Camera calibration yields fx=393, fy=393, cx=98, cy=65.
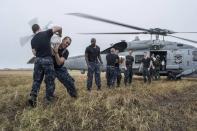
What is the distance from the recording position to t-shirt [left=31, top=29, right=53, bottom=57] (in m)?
9.60

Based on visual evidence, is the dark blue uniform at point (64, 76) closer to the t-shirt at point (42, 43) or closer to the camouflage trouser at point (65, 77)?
the camouflage trouser at point (65, 77)

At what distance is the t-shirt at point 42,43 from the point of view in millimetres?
9599

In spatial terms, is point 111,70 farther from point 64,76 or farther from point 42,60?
point 42,60

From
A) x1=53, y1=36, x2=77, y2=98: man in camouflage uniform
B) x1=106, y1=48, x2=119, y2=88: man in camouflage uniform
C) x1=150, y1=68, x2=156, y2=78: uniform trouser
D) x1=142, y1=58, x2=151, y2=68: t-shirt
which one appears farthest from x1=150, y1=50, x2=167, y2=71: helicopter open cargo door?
x1=53, y1=36, x2=77, y2=98: man in camouflage uniform

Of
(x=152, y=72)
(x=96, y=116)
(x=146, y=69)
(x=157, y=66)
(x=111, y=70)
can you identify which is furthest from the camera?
(x=157, y=66)

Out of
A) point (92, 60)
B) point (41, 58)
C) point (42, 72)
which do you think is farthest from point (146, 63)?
point (41, 58)

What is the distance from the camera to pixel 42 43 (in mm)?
9656

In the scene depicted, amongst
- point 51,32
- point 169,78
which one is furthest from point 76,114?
point 169,78

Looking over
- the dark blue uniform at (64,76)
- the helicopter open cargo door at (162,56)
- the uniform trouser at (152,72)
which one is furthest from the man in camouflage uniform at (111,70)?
the helicopter open cargo door at (162,56)

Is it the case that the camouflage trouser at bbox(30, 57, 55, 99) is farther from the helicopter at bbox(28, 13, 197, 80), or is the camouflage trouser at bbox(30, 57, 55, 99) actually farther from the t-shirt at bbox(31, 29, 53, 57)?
the helicopter at bbox(28, 13, 197, 80)

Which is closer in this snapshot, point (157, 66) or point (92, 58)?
point (92, 58)

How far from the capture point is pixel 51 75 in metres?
9.83

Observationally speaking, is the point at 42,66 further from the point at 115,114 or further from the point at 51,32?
the point at 115,114

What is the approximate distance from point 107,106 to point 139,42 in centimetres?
1737
